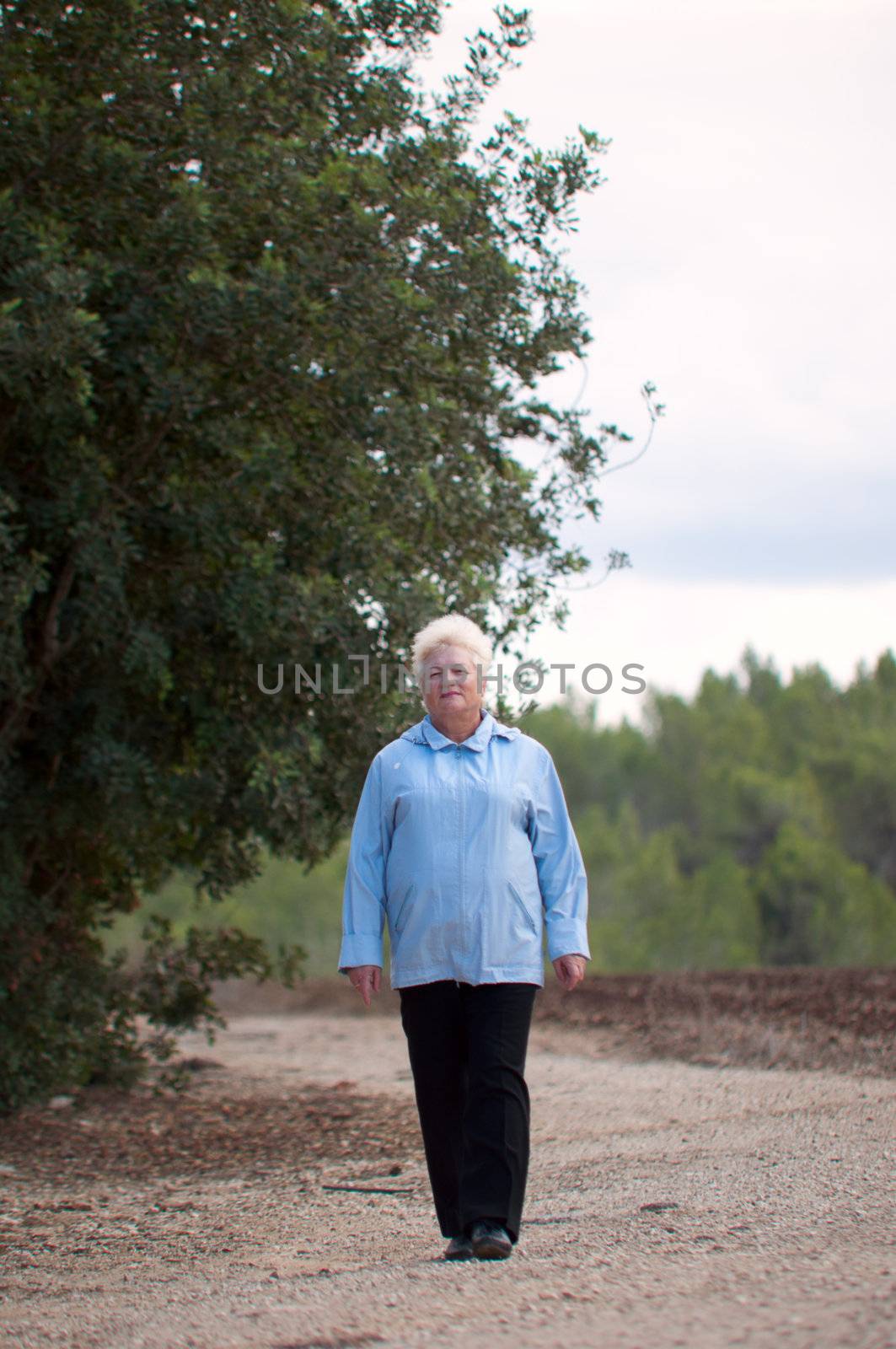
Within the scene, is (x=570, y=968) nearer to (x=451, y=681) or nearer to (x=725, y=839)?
(x=451, y=681)

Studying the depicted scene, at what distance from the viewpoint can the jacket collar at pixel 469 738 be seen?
492 cm

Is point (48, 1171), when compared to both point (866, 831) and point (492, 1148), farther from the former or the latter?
point (866, 831)

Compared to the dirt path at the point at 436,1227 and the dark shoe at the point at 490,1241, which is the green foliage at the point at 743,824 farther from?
the dark shoe at the point at 490,1241

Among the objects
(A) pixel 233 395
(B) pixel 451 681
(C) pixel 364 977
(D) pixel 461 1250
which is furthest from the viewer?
(A) pixel 233 395

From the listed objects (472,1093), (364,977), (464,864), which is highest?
(464,864)

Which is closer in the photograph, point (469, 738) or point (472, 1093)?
point (472, 1093)

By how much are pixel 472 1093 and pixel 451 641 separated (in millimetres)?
1515

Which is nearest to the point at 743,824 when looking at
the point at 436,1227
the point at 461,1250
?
the point at 436,1227

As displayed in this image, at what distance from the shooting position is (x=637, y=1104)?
9102mm

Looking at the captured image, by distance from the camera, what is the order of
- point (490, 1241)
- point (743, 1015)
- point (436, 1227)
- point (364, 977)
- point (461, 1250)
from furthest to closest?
point (743, 1015) < point (436, 1227) < point (364, 977) < point (461, 1250) < point (490, 1241)

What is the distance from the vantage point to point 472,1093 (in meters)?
4.77

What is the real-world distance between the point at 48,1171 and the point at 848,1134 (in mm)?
4193

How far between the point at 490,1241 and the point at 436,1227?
53.8 inches

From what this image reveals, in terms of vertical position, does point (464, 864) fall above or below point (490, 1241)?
above
